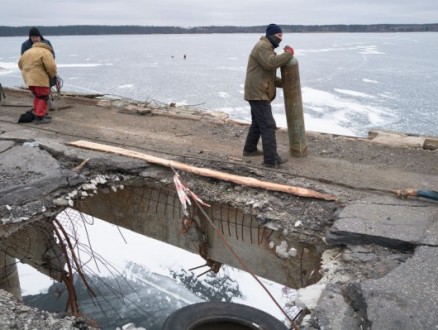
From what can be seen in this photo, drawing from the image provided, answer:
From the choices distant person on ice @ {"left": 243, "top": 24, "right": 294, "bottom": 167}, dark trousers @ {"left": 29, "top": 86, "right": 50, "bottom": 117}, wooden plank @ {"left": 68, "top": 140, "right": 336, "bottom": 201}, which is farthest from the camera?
dark trousers @ {"left": 29, "top": 86, "right": 50, "bottom": 117}

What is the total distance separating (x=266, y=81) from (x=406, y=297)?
144 inches

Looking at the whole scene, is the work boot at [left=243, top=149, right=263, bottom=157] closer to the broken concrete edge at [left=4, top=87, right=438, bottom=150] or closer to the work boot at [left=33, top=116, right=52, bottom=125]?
the broken concrete edge at [left=4, top=87, right=438, bottom=150]

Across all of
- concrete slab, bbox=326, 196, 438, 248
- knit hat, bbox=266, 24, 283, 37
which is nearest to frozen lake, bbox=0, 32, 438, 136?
knit hat, bbox=266, 24, 283, 37

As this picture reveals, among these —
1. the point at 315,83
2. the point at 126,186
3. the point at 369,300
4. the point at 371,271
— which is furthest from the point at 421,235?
the point at 315,83

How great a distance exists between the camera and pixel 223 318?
3.83m

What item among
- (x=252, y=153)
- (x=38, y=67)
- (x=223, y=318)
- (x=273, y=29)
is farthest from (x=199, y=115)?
(x=223, y=318)

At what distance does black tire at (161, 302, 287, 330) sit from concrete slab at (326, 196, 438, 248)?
3.52 feet

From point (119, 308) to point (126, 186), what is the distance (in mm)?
4177

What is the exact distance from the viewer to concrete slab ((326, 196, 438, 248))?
4.18m

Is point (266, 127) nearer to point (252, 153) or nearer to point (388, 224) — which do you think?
point (252, 153)

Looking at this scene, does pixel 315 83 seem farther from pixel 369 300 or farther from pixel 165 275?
pixel 369 300

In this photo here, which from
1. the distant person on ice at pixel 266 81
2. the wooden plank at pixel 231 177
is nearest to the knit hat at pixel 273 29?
the distant person on ice at pixel 266 81

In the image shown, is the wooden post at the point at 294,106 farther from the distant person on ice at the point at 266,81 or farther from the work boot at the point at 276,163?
the work boot at the point at 276,163

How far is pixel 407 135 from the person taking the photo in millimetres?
7836
